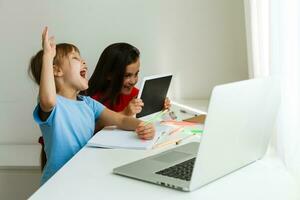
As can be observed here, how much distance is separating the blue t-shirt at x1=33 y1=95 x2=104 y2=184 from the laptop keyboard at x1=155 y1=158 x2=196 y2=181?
1.62 ft

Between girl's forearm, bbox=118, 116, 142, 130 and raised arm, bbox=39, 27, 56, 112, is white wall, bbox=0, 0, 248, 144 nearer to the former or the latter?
girl's forearm, bbox=118, 116, 142, 130

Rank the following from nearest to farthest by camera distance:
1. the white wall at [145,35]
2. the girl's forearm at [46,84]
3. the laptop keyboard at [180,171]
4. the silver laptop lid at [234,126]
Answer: the silver laptop lid at [234,126] < the laptop keyboard at [180,171] < the girl's forearm at [46,84] < the white wall at [145,35]

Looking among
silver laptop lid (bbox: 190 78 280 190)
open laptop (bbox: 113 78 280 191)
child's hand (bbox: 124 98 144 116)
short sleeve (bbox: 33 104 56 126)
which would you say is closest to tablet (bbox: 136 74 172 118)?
child's hand (bbox: 124 98 144 116)

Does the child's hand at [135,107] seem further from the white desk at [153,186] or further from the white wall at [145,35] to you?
the white wall at [145,35]

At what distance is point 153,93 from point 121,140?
44 centimetres

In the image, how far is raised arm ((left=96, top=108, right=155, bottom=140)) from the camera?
1330 millimetres

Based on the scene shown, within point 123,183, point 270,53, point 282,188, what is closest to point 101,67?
point 270,53

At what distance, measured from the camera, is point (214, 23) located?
233 centimetres

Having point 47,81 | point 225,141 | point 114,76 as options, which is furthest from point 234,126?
point 114,76

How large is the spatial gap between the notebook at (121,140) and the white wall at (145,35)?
0.97 m

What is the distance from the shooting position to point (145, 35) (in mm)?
2346

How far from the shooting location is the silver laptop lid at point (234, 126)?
818 mm

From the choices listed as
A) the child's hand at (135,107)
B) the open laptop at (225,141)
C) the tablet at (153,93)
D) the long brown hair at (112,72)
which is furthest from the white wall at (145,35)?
the open laptop at (225,141)

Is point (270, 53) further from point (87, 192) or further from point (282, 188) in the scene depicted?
point (87, 192)
